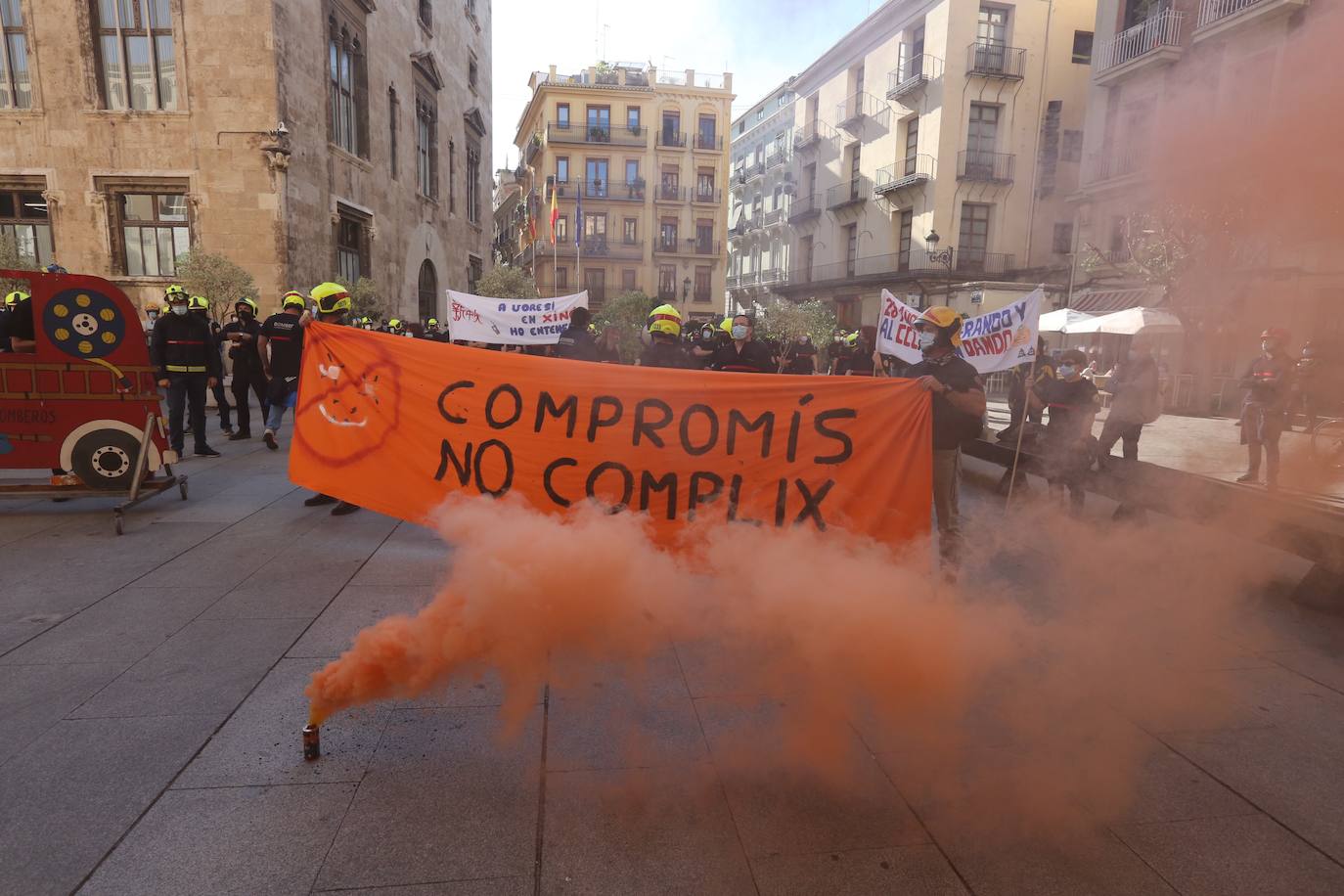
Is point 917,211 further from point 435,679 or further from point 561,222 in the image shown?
point 435,679

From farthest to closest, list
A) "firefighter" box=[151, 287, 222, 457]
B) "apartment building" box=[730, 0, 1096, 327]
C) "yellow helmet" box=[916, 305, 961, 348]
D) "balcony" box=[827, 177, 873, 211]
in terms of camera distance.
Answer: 1. "balcony" box=[827, 177, 873, 211]
2. "apartment building" box=[730, 0, 1096, 327]
3. "firefighter" box=[151, 287, 222, 457]
4. "yellow helmet" box=[916, 305, 961, 348]

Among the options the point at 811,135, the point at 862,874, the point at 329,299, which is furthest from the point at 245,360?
the point at 811,135

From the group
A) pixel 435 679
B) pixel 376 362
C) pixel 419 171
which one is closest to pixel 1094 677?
pixel 435 679

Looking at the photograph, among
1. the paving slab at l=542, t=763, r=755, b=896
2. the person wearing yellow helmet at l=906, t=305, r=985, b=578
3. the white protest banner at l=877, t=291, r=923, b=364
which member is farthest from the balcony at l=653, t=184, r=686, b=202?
the paving slab at l=542, t=763, r=755, b=896

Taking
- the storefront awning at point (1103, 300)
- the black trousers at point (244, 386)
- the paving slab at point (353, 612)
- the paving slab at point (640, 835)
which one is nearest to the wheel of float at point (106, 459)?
the paving slab at point (353, 612)

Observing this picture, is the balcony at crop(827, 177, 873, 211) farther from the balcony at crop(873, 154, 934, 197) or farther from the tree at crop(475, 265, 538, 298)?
the tree at crop(475, 265, 538, 298)

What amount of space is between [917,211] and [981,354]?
87.7 ft

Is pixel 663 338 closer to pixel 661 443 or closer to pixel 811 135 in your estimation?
pixel 661 443

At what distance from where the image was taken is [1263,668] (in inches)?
144

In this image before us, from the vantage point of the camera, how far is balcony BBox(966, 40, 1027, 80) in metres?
24.8

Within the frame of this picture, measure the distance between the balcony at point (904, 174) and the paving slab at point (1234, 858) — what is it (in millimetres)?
30829

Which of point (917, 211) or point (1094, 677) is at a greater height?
point (917, 211)

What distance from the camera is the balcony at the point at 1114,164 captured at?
412 centimetres

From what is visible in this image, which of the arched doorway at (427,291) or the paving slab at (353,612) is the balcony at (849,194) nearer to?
the arched doorway at (427,291)
